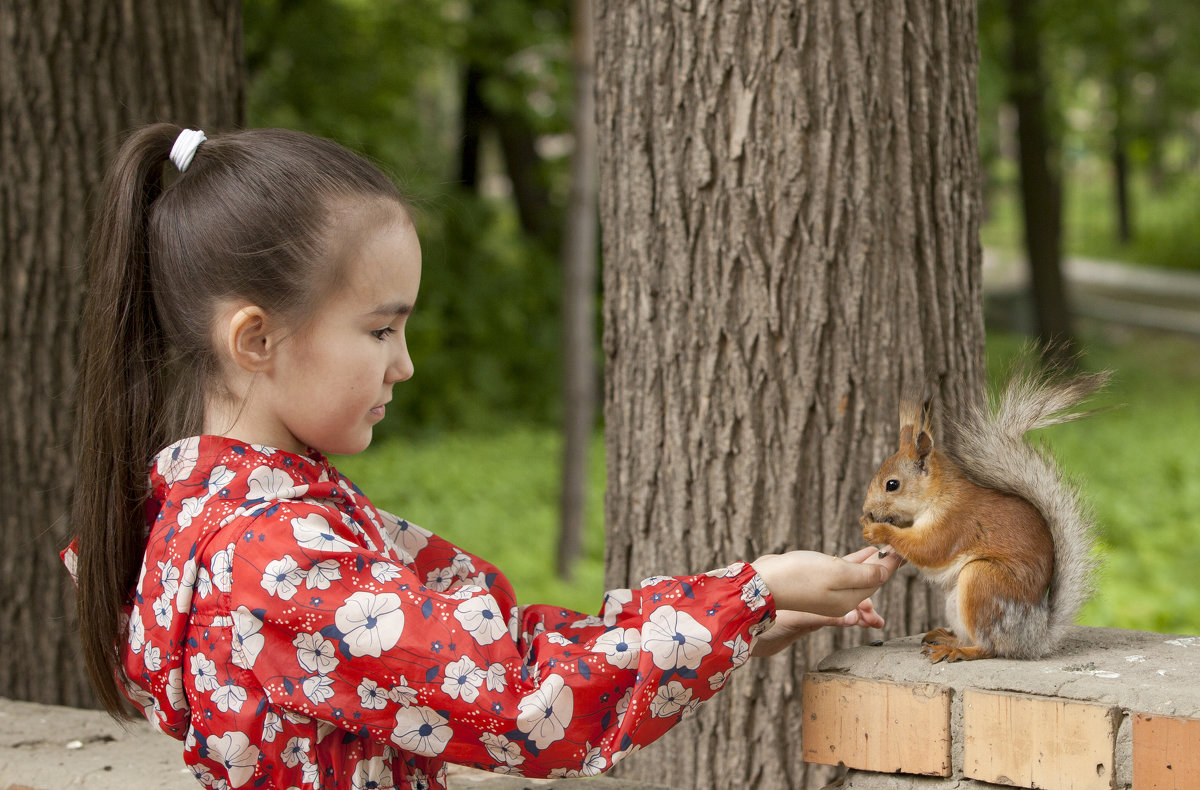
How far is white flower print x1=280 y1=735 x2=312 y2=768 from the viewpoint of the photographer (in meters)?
1.54

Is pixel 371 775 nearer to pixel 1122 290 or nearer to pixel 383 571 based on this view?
pixel 383 571

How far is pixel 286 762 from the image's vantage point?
1541 millimetres

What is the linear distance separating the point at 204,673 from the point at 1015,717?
1.15 meters

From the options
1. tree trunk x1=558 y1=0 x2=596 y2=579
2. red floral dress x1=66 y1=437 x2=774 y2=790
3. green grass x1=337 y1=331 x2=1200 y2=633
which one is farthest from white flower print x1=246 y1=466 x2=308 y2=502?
tree trunk x1=558 y1=0 x2=596 y2=579

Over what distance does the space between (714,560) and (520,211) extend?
1085cm

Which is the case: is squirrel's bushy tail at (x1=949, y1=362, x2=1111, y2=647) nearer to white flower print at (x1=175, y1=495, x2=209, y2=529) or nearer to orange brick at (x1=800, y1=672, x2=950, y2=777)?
orange brick at (x1=800, y1=672, x2=950, y2=777)

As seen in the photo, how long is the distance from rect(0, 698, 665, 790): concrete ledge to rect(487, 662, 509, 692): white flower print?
74 cm

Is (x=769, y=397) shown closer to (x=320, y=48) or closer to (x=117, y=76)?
(x=117, y=76)

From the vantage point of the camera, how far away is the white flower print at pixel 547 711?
150 centimetres

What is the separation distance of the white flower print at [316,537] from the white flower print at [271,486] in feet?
0.19

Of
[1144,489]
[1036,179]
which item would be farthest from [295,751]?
[1036,179]

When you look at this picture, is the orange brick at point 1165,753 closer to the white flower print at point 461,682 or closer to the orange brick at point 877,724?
the orange brick at point 877,724

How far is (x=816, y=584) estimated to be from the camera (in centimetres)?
166

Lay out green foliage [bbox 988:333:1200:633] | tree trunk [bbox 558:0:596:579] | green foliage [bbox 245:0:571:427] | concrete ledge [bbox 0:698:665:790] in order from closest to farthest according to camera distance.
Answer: concrete ledge [bbox 0:698:665:790] < green foliage [bbox 988:333:1200:633] < tree trunk [bbox 558:0:596:579] < green foliage [bbox 245:0:571:427]
